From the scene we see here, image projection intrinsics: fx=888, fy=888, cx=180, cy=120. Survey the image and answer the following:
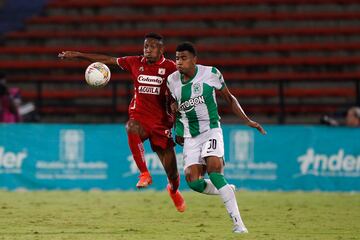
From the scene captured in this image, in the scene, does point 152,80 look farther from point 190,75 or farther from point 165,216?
point 165,216

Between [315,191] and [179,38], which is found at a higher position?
[179,38]

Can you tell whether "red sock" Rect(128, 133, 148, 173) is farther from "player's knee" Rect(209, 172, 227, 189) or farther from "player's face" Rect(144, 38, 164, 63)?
"player's knee" Rect(209, 172, 227, 189)

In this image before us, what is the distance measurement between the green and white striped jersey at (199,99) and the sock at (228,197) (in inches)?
27.2

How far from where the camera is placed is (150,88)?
11.5 meters

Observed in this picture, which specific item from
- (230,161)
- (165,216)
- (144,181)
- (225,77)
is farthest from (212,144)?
(225,77)

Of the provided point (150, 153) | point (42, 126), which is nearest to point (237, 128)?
point (150, 153)

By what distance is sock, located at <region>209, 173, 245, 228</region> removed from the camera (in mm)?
9727

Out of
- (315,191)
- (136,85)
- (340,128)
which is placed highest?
(136,85)

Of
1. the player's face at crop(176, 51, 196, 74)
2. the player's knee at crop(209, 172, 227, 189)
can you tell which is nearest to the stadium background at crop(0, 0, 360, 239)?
the player's face at crop(176, 51, 196, 74)

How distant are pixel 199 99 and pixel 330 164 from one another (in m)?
7.78

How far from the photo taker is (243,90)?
23.0m

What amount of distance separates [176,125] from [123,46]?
1470 centimetres

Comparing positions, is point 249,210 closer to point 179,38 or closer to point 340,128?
point 340,128

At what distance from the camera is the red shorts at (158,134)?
1167 centimetres
